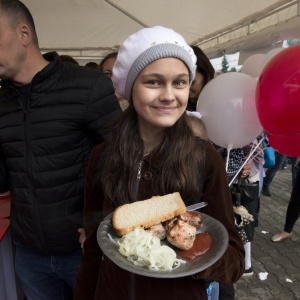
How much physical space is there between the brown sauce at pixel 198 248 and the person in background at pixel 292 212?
2861 millimetres

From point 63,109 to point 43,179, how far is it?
34cm

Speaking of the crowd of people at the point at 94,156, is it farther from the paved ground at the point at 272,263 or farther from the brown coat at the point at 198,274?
the paved ground at the point at 272,263

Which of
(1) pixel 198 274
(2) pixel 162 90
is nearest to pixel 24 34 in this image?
(2) pixel 162 90

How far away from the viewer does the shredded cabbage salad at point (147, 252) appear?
2.77 feet

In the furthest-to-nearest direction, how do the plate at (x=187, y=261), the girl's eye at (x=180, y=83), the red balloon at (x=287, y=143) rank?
the red balloon at (x=287, y=143), the girl's eye at (x=180, y=83), the plate at (x=187, y=261)

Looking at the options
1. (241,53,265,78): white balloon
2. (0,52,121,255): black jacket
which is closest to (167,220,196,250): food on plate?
(0,52,121,255): black jacket

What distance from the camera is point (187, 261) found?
0.89 metres

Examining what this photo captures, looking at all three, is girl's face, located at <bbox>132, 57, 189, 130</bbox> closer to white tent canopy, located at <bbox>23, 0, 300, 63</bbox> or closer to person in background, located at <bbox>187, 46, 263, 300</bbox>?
person in background, located at <bbox>187, 46, 263, 300</bbox>

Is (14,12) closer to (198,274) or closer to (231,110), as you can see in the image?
(231,110)

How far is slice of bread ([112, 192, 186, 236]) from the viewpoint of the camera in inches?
38.0

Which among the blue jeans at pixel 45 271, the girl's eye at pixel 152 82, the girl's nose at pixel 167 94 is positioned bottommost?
the blue jeans at pixel 45 271

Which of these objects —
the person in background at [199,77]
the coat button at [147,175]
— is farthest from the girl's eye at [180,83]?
the person in background at [199,77]

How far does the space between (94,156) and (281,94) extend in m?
1.03

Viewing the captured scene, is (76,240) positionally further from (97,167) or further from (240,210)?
(240,210)
